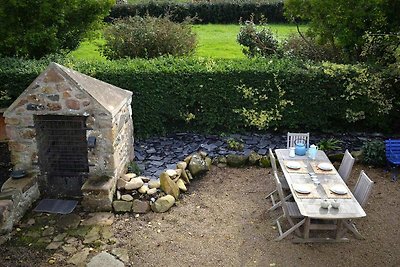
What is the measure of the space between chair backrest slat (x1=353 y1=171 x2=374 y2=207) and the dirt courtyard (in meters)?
0.66

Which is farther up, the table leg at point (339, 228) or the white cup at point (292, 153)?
the white cup at point (292, 153)

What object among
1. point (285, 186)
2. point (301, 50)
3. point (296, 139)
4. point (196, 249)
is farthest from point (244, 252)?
point (301, 50)

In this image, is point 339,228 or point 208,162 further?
point 208,162

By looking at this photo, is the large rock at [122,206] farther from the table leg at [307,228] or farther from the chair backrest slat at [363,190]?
the chair backrest slat at [363,190]

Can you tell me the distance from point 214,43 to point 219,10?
6252 mm

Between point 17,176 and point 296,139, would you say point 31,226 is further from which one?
point 296,139

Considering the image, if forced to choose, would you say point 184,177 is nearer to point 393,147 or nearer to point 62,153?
point 62,153

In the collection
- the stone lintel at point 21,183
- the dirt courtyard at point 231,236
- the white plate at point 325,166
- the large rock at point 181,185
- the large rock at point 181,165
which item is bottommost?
the dirt courtyard at point 231,236

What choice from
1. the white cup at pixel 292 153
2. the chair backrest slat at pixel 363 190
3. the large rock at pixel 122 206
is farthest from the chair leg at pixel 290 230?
the large rock at pixel 122 206

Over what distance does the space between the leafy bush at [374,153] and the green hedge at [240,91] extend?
1168 mm

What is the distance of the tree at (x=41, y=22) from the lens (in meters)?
12.7

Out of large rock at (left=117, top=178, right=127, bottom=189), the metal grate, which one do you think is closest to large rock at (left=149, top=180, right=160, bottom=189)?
large rock at (left=117, top=178, right=127, bottom=189)

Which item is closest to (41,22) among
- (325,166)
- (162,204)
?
(162,204)

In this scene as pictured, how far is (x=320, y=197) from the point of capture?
25.5 ft
